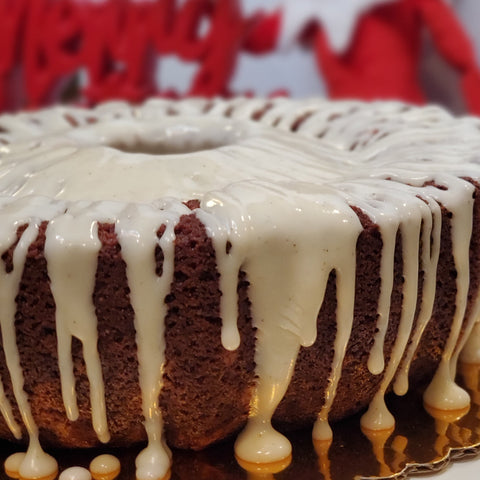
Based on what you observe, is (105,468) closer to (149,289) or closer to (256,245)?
(149,289)

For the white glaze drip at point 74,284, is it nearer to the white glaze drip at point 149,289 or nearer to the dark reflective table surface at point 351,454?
the white glaze drip at point 149,289

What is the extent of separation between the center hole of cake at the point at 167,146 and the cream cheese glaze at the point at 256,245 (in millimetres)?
204

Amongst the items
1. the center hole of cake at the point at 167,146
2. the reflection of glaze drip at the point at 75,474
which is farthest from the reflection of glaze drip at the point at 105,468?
the center hole of cake at the point at 167,146

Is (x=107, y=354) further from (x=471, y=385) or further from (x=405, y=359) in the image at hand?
(x=471, y=385)

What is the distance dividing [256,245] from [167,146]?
70 cm

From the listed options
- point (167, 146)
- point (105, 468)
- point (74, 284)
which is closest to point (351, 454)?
point (105, 468)

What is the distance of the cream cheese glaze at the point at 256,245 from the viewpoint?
962mm

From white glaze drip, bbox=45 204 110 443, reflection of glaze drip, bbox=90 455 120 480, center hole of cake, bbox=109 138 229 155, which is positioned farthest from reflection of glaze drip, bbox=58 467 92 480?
center hole of cake, bbox=109 138 229 155

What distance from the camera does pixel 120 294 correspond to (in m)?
0.97

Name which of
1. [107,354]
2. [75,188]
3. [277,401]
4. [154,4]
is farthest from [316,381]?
[154,4]

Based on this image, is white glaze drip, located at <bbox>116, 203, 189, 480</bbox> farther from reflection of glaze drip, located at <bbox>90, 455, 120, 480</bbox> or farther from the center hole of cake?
the center hole of cake

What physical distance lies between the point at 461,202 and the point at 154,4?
171 centimetres

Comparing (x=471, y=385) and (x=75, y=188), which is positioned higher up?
(x=75, y=188)

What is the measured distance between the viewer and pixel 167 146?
5.26 feet
